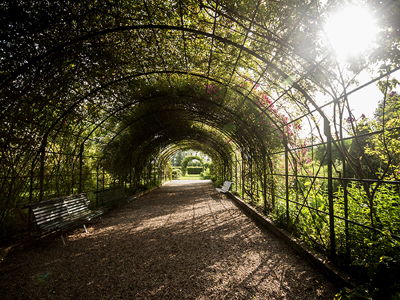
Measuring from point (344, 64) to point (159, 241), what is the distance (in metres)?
4.17

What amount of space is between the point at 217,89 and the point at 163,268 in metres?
4.28

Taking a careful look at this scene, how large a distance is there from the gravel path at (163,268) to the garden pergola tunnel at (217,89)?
0.68 metres

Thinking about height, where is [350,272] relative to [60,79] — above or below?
below

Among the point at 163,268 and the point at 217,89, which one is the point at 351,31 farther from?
the point at 163,268

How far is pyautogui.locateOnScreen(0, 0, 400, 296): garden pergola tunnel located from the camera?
2.41 m

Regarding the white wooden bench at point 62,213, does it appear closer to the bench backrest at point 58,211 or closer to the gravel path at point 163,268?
the bench backrest at point 58,211

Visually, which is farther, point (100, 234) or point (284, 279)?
point (100, 234)

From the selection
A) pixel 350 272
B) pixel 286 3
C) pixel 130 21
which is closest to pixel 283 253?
pixel 350 272

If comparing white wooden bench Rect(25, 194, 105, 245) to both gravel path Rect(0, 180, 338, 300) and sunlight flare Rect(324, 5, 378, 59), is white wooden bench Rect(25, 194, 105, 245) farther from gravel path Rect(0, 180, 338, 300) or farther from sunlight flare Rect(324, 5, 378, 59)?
sunlight flare Rect(324, 5, 378, 59)

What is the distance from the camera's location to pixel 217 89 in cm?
544

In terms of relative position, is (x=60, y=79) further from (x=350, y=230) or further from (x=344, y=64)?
(x=350, y=230)

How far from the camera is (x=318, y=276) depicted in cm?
258

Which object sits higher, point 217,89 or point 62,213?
point 217,89

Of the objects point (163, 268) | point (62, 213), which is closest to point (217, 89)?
point (163, 268)
